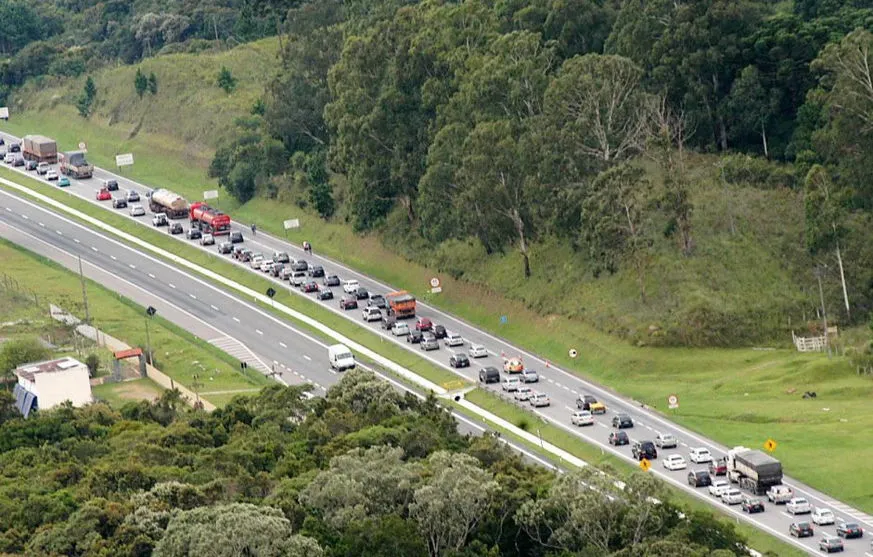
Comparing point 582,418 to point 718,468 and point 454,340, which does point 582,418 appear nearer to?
point 718,468

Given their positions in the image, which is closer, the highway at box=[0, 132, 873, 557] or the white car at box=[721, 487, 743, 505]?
the highway at box=[0, 132, 873, 557]

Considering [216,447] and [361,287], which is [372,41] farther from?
[216,447]

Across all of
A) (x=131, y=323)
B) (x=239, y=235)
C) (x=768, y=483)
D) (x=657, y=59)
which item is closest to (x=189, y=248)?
(x=239, y=235)

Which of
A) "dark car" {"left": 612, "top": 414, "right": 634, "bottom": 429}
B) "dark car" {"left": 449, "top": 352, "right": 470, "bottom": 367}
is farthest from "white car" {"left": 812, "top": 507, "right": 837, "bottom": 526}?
"dark car" {"left": 449, "top": 352, "right": 470, "bottom": 367}

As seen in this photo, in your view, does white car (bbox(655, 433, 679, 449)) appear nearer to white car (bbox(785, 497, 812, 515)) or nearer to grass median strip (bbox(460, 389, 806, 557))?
grass median strip (bbox(460, 389, 806, 557))

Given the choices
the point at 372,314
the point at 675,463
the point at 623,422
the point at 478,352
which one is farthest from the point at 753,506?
the point at 372,314

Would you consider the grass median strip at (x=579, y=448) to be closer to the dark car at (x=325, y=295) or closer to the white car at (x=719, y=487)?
the white car at (x=719, y=487)
